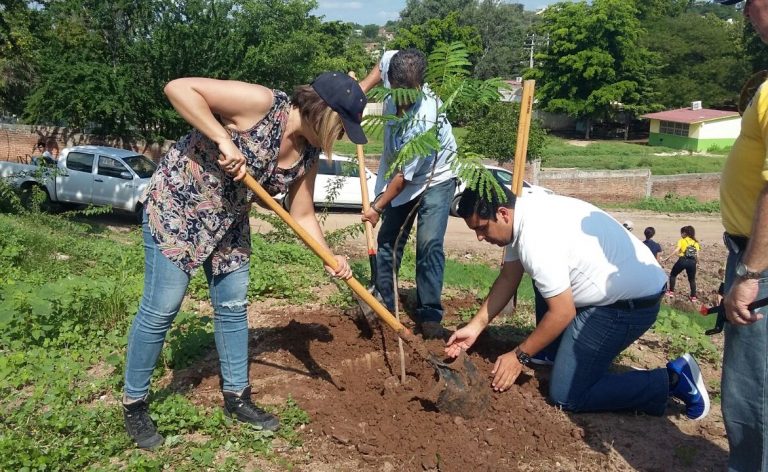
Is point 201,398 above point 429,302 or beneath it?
beneath

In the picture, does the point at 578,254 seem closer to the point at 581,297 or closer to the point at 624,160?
the point at 581,297

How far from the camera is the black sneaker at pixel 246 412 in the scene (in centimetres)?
327

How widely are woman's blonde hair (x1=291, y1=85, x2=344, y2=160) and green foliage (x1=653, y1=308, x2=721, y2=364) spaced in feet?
10.2

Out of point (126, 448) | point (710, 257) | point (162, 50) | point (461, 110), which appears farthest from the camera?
point (162, 50)

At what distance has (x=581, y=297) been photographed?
3480 mm

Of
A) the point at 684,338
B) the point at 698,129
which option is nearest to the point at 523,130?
the point at 684,338

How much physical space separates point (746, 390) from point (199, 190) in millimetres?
2442

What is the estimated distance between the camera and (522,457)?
3209 mm

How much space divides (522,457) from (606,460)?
41cm

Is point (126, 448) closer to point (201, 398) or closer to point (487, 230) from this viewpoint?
point (201, 398)

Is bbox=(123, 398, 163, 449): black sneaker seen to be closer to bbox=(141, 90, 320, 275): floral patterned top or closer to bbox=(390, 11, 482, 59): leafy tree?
bbox=(141, 90, 320, 275): floral patterned top

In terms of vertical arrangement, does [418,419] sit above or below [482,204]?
below

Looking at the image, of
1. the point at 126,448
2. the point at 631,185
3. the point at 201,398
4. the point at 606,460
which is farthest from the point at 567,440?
the point at 631,185

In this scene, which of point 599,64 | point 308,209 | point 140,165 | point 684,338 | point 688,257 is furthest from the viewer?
point 599,64
